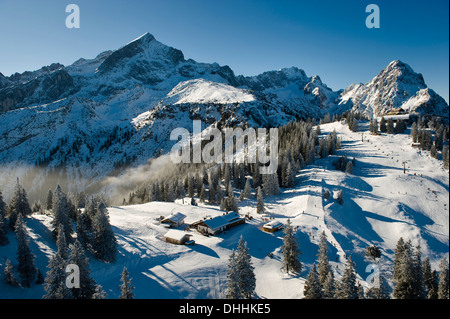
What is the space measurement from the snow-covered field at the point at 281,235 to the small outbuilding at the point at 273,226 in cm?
135

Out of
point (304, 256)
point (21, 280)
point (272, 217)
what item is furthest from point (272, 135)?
point (21, 280)

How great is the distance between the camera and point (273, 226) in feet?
169

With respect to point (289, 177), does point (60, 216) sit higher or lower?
lower

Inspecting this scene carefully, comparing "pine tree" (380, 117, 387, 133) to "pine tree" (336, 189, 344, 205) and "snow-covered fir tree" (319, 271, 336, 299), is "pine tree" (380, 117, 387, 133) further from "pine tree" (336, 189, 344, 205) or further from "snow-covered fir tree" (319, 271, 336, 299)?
"snow-covered fir tree" (319, 271, 336, 299)

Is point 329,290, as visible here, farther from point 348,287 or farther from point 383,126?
point 383,126

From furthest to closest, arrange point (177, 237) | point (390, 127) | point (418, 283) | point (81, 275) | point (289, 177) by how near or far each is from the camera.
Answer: point (390, 127) < point (289, 177) < point (177, 237) < point (418, 283) < point (81, 275)

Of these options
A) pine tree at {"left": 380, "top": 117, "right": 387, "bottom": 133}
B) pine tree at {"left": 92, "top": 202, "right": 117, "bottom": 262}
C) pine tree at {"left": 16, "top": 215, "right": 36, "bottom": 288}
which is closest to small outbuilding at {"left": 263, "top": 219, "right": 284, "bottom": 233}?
pine tree at {"left": 92, "top": 202, "right": 117, "bottom": 262}

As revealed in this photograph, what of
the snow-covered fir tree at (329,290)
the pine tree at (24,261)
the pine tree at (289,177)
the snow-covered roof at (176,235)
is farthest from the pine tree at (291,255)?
the pine tree at (289,177)

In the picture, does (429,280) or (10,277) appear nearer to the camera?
(10,277)

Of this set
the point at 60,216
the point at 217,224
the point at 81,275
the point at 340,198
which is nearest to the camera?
the point at 81,275

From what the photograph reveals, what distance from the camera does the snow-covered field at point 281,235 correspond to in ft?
112

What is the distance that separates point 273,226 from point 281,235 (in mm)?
2390

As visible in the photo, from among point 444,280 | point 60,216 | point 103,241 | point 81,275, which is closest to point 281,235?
point 444,280
